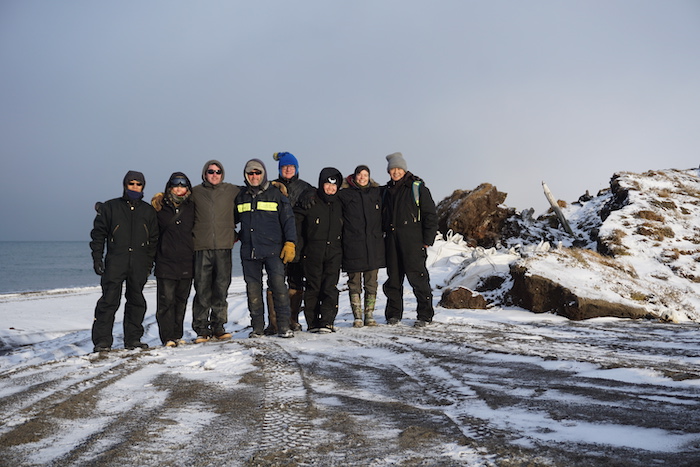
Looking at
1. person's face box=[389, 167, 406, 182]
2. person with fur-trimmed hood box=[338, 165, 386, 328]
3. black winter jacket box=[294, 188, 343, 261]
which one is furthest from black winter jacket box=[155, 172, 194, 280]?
person's face box=[389, 167, 406, 182]

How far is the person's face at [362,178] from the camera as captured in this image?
6945mm

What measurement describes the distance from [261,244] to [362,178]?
180cm

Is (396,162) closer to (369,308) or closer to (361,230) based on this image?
(361,230)

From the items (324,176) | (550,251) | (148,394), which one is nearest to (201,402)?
(148,394)

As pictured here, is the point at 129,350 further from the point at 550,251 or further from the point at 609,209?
the point at 609,209

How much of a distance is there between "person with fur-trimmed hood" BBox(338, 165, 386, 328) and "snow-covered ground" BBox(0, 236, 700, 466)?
1356 millimetres

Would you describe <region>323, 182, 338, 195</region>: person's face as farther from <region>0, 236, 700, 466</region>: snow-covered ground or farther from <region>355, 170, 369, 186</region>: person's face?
<region>0, 236, 700, 466</region>: snow-covered ground

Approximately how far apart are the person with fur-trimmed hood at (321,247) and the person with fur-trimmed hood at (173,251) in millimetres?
1416

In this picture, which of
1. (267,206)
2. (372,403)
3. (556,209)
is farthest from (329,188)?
(556,209)

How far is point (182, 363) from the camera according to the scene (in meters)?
4.41

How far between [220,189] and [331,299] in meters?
1.99

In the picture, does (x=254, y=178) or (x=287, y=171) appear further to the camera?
(x=287, y=171)

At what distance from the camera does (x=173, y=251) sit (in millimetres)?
6004

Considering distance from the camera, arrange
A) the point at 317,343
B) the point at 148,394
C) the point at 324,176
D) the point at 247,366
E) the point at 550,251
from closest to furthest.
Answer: the point at 148,394
the point at 247,366
the point at 317,343
the point at 324,176
the point at 550,251
